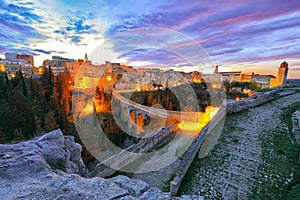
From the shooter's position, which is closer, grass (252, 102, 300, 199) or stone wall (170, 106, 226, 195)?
grass (252, 102, 300, 199)

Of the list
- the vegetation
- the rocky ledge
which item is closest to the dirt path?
the rocky ledge

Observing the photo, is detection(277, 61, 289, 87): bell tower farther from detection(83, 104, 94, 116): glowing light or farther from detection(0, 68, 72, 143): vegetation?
detection(0, 68, 72, 143): vegetation

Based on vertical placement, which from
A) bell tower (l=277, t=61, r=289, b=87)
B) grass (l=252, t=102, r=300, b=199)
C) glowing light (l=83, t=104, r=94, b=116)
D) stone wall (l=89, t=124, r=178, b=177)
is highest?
bell tower (l=277, t=61, r=289, b=87)

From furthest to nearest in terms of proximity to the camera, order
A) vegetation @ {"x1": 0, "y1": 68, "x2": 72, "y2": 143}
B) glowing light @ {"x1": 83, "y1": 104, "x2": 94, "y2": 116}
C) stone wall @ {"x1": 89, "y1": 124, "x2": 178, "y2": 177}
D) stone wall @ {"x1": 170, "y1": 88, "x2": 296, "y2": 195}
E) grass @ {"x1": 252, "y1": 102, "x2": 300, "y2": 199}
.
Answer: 1. glowing light @ {"x1": 83, "y1": 104, "x2": 94, "y2": 116}
2. vegetation @ {"x1": 0, "y1": 68, "x2": 72, "y2": 143}
3. stone wall @ {"x1": 89, "y1": 124, "x2": 178, "y2": 177}
4. stone wall @ {"x1": 170, "y1": 88, "x2": 296, "y2": 195}
5. grass @ {"x1": 252, "y1": 102, "x2": 300, "y2": 199}

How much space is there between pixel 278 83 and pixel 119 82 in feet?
117

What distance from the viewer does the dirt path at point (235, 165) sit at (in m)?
4.85

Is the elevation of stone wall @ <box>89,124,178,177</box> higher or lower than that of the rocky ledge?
lower

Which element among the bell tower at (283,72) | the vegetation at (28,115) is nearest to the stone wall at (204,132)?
the vegetation at (28,115)

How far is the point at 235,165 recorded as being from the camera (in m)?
5.91

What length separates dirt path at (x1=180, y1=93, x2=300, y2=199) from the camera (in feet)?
15.9

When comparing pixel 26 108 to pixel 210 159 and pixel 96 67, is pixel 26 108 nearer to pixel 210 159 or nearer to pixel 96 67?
pixel 210 159

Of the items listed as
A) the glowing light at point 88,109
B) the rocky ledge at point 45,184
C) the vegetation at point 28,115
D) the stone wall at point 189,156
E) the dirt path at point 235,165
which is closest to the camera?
the rocky ledge at point 45,184

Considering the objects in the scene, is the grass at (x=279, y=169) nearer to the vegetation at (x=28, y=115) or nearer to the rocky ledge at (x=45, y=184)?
the rocky ledge at (x=45, y=184)

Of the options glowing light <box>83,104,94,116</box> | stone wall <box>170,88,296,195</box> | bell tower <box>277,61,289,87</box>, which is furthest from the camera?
bell tower <box>277,61,289,87</box>
